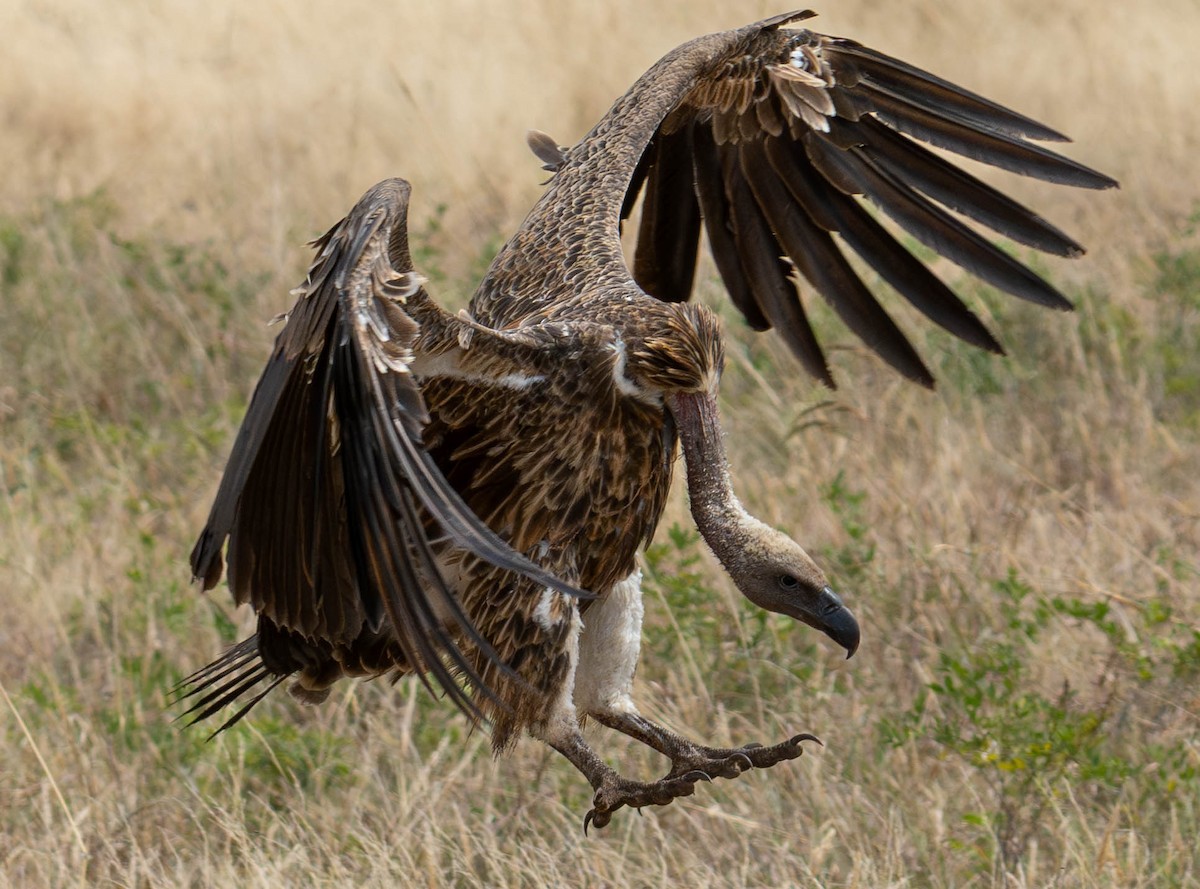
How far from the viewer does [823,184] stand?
4.92 meters

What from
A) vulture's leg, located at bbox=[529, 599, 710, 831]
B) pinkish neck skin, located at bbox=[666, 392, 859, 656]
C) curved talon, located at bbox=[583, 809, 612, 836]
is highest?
pinkish neck skin, located at bbox=[666, 392, 859, 656]

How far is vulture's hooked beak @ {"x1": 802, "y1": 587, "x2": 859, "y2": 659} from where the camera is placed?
361 cm

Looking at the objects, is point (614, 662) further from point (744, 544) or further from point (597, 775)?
point (744, 544)

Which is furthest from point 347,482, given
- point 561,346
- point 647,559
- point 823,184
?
point 823,184

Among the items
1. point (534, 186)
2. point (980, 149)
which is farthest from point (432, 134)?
point (980, 149)

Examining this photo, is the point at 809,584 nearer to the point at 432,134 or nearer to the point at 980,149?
the point at 980,149

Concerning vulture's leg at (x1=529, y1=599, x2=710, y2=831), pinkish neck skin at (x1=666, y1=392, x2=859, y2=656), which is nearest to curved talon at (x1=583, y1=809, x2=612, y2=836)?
vulture's leg at (x1=529, y1=599, x2=710, y2=831)

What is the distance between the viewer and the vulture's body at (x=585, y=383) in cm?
321

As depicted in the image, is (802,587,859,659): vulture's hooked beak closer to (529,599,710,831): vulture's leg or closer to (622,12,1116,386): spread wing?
(529,599,710,831): vulture's leg

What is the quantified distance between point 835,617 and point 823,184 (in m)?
1.64

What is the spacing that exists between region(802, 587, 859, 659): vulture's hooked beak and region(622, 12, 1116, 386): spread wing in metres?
1.09

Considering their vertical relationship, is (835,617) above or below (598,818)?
above

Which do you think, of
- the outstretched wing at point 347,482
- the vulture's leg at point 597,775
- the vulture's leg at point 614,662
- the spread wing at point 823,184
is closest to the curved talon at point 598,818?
the vulture's leg at point 597,775

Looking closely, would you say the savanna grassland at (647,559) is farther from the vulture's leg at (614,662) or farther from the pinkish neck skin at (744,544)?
the pinkish neck skin at (744,544)
